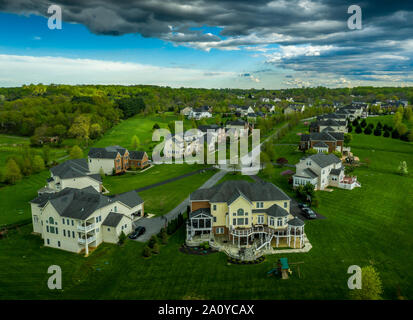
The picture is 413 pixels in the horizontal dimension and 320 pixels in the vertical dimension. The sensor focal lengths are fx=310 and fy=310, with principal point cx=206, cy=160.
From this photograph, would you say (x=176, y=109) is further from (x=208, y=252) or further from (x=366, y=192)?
(x=208, y=252)

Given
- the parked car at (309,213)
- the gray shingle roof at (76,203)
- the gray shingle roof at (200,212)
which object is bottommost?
the parked car at (309,213)

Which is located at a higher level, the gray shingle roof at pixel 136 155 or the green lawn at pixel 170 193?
the gray shingle roof at pixel 136 155

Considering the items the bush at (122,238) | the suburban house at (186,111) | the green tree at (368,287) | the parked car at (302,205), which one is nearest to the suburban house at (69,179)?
the bush at (122,238)

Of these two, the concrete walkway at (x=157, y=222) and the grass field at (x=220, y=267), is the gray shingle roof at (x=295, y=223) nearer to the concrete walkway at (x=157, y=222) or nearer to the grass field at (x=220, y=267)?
the grass field at (x=220, y=267)

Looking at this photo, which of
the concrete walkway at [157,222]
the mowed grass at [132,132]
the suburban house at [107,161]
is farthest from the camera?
the mowed grass at [132,132]

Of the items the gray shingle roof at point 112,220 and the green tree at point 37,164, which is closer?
the gray shingle roof at point 112,220

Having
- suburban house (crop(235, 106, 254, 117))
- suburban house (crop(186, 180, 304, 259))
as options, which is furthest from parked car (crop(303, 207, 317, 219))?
suburban house (crop(235, 106, 254, 117))

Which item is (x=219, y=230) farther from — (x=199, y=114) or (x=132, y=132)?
(x=199, y=114)
